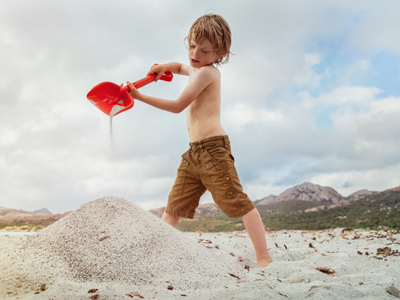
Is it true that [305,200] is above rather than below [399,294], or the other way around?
above

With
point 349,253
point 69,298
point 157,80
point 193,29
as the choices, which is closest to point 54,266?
point 69,298

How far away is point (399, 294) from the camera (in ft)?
6.32

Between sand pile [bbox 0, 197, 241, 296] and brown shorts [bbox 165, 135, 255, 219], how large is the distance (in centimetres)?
34

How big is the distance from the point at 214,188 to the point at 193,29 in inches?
53.1

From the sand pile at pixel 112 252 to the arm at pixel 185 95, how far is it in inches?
35.6

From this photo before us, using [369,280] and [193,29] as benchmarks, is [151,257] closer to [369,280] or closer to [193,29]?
[369,280]

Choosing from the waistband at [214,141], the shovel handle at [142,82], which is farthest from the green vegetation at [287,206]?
the shovel handle at [142,82]

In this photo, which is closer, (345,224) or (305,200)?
(345,224)

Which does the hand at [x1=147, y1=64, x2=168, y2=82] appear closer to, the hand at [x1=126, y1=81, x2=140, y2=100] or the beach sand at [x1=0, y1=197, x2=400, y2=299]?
the hand at [x1=126, y1=81, x2=140, y2=100]

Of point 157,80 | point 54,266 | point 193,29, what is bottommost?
point 54,266

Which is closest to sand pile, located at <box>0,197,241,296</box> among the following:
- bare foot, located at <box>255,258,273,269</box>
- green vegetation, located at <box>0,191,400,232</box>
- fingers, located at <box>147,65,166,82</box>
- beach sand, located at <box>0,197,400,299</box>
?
beach sand, located at <box>0,197,400,299</box>

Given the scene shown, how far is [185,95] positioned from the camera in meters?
2.62

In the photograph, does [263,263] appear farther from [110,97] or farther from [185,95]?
[110,97]

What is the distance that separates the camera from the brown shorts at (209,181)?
264cm
